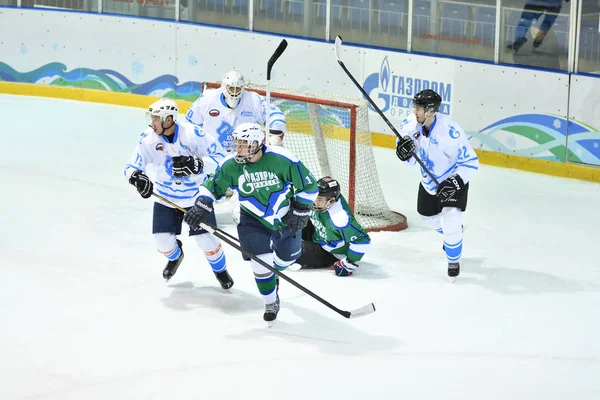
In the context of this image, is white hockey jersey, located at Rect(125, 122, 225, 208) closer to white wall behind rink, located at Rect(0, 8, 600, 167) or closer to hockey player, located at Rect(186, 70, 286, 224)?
hockey player, located at Rect(186, 70, 286, 224)

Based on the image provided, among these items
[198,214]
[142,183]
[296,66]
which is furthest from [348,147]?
[296,66]

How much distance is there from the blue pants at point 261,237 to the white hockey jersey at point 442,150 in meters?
1.20

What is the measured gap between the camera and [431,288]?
19.9ft

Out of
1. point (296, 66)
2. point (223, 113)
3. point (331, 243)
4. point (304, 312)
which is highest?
point (296, 66)

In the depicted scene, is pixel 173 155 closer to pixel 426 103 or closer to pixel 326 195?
pixel 326 195

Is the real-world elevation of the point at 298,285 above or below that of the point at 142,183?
below

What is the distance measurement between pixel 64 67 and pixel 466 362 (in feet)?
29.1

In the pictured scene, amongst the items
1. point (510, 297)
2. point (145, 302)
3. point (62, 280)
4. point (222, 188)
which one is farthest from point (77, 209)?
point (510, 297)

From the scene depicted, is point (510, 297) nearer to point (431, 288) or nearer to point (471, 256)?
point (431, 288)

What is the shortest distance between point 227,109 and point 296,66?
3641mm

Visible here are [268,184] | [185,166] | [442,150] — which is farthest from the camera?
[442,150]

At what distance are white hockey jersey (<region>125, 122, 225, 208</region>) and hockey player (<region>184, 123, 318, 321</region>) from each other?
60cm

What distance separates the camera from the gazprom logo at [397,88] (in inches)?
380

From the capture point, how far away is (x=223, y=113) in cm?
724
